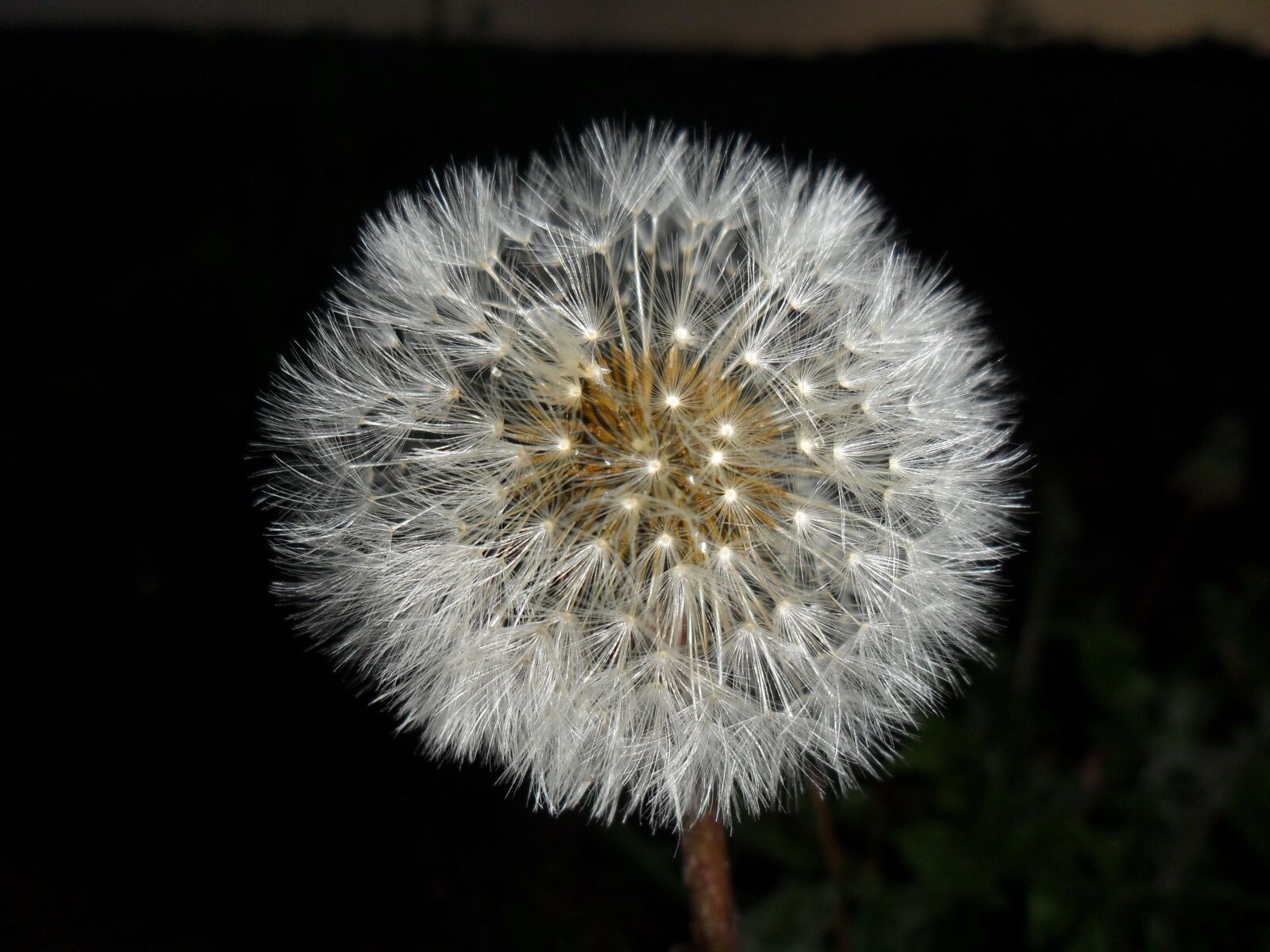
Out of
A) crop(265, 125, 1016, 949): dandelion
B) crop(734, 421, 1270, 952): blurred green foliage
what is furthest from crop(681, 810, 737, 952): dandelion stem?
crop(734, 421, 1270, 952): blurred green foliage

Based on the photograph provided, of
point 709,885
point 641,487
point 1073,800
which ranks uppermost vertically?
point 1073,800

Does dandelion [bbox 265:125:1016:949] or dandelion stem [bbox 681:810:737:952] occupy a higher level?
dandelion [bbox 265:125:1016:949]

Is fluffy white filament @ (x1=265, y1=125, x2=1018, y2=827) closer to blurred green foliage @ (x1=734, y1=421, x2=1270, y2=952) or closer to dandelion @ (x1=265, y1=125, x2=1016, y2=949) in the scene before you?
dandelion @ (x1=265, y1=125, x2=1016, y2=949)

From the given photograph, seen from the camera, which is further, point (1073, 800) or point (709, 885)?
point (1073, 800)

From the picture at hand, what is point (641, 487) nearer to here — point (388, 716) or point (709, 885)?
point (709, 885)

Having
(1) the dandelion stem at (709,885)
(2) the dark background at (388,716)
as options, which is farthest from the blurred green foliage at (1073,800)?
(1) the dandelion stem at (709,885)

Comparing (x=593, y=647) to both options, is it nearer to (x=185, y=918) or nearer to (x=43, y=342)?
(x=185, y=918)

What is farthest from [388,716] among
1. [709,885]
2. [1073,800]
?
[1073,800]
